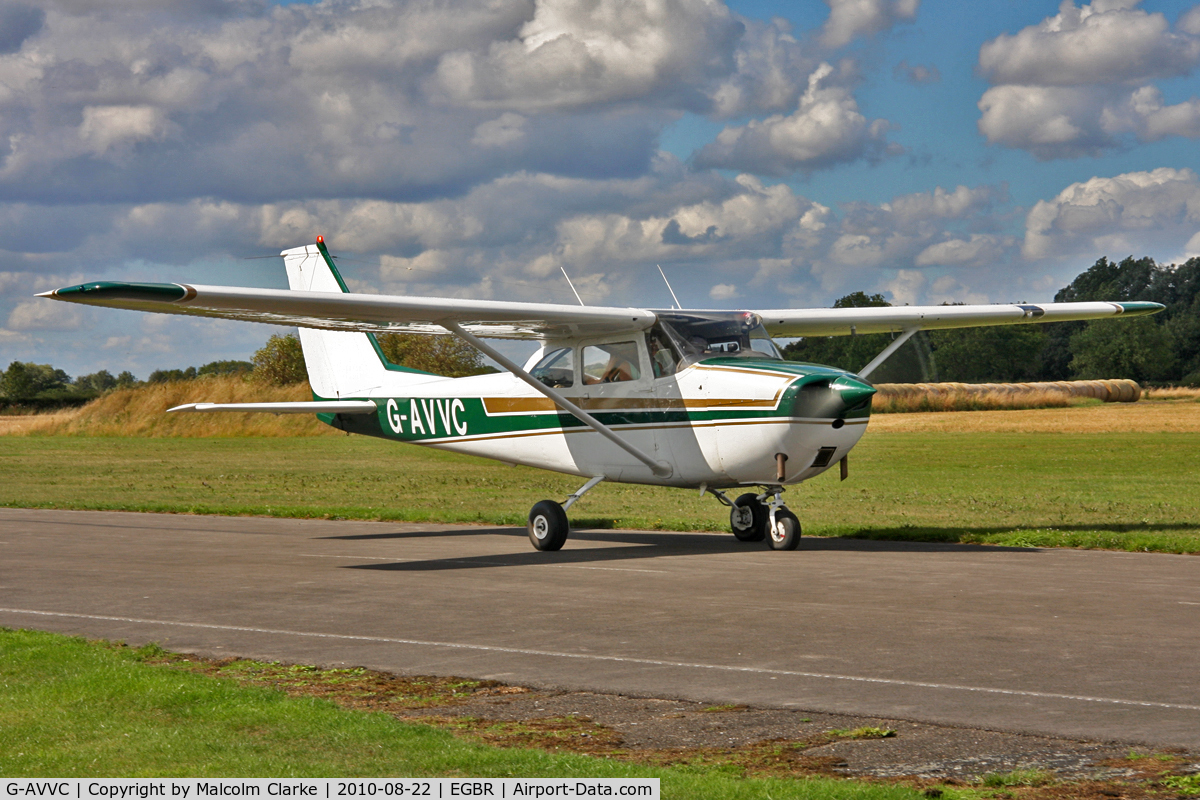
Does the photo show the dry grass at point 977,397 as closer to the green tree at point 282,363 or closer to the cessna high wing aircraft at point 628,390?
the green tree at point 282,363

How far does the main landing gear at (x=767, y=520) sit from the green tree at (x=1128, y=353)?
99.8 metres

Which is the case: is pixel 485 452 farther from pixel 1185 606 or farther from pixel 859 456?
pixel 859 456

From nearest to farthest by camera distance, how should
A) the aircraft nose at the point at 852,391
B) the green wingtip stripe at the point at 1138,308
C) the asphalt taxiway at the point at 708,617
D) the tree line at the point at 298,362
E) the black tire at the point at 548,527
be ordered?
1. the asphalt taxiway at the point at 708,617
2. the aircraft nose at the point at 852,391
3. the black tire at the point at 548,527
4. the green wingtip stripe at the point at 1138,308
5. the tree line at the point at 298,362

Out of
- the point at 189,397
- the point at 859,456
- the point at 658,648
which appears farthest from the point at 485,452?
the point at 189,397

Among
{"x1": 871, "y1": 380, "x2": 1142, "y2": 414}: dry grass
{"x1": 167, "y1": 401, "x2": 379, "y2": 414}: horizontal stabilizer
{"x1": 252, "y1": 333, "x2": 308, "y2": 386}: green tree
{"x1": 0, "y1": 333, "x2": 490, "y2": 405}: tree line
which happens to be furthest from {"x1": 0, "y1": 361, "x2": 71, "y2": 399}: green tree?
{"x1": 167, "y1": 401, "x2": 379, "y2": 414}: horizontal stabilizer

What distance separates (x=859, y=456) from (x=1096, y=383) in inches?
1780

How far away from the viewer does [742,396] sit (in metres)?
14.4

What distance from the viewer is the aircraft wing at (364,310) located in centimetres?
1164

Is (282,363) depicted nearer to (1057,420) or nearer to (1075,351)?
(1057,420)

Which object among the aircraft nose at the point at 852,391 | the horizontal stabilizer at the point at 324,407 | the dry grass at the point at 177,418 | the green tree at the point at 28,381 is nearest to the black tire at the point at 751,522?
the aircraft nose at the point at 852,391

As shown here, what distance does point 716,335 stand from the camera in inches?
605

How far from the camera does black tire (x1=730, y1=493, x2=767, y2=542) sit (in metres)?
16.2

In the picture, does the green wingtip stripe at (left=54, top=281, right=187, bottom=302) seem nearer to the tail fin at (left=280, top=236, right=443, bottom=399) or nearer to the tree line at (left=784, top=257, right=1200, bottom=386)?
the tail fin at (left=280, top=236, right=443, bottom=399)

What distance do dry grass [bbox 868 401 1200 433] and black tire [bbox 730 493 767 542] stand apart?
3735 centimetres
